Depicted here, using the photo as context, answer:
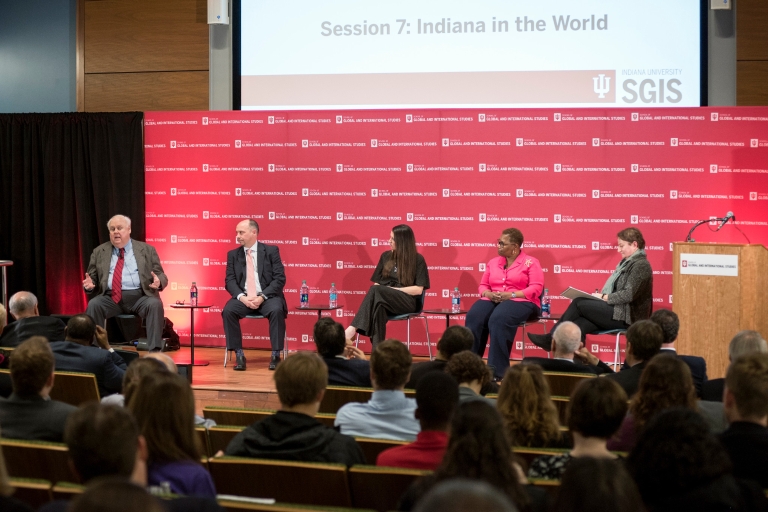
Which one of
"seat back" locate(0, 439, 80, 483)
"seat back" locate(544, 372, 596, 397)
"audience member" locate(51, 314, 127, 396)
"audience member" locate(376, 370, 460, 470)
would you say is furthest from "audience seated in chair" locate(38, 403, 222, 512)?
"seat back" locate(544, 372, 596, 397)

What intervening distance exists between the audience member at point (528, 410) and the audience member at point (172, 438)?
3.59 feet

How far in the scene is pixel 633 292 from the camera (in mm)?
6297

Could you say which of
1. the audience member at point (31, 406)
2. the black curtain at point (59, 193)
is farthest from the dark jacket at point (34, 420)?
the black curtain at point (59, 193)

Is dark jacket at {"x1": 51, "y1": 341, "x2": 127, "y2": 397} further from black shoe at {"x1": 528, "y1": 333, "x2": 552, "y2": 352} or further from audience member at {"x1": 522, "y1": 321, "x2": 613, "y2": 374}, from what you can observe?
black shoe at {"x1": 528, "y1": 333, "x2": 552, "y2": 352}

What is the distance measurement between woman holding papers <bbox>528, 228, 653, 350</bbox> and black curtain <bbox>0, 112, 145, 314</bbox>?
4.40 meters

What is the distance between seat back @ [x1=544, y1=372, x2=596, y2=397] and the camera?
4.07 metres

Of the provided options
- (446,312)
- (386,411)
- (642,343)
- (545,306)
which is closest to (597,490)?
(386,411)

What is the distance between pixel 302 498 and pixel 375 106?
587 centimetres

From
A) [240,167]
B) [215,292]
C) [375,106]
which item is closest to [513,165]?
[375,106]

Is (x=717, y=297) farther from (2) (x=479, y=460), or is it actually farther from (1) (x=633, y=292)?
(2) (x=479, y=460)

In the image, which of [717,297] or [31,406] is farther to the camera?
[717,297]

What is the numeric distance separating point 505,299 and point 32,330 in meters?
3.60

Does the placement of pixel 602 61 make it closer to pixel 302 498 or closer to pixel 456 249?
pixel 456 249

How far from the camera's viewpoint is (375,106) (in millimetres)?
7898
